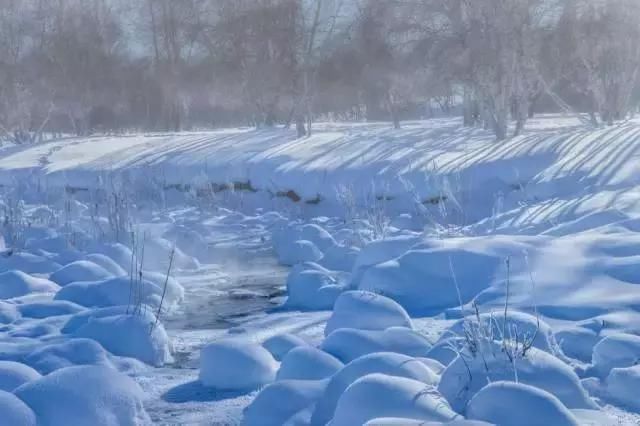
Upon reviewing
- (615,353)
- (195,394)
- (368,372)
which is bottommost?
(195,394)

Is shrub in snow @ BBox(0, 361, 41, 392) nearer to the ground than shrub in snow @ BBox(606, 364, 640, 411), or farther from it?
farther from it

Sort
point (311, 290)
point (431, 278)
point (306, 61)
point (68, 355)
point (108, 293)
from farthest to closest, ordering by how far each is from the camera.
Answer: point (306, 61)
point (311, 290)
point (431, 278)
point (108, 293)
point (68, 355)

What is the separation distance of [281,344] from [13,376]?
1.54 metres

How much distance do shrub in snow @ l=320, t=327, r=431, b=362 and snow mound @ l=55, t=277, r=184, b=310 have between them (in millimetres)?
2142

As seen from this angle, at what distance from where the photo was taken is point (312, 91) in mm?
22609

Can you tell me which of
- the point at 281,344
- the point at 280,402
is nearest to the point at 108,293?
the point at 281,344

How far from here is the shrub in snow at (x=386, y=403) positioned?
366 cm

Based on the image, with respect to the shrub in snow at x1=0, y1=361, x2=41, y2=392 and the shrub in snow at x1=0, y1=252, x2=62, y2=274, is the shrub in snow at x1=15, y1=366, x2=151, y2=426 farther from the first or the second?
the shrub in snow at x1=0, y1=252, x2=62, y2=274

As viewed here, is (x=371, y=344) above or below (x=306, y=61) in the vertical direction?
below

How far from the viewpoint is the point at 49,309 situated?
650 cm

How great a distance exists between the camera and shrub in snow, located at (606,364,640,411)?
4211mm

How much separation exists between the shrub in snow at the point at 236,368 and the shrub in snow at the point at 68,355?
592mm

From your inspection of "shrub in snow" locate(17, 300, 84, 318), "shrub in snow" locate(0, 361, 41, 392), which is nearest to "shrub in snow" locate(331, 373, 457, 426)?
"shrub in snow" locate(0, 361, 41, 392)

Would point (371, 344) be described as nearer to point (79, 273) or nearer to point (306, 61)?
point (79, 273)
